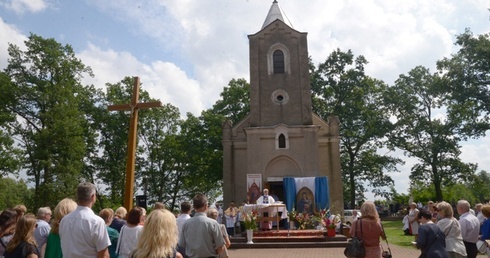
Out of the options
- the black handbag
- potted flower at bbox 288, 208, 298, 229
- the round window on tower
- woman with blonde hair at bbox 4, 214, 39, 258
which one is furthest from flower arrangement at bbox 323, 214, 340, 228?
woman with blonde hair at bbox 4, 214, 39, 258

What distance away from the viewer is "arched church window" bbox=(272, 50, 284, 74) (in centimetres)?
2792

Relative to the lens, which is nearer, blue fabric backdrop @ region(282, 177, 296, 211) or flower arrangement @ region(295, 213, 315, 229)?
flower arrangement @ region(295, 213, 315, 229)

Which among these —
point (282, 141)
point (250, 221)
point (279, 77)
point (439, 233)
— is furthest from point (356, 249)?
point (279, 77)

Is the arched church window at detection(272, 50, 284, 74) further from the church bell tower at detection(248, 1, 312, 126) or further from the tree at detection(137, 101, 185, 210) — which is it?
the tree at detection(137, 101, 185, 210)

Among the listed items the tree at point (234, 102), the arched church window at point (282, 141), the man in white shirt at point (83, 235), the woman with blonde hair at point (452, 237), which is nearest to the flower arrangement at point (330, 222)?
the arched church window at point (282, 141)

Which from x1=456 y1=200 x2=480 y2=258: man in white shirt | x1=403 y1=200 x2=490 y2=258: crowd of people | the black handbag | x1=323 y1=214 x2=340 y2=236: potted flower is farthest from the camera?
x1=323 y1=214 x2=340 y2=236: potted flower

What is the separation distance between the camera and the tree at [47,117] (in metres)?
28.3

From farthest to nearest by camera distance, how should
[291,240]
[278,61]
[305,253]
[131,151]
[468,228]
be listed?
[278,61] → [291,240] → [305,253] → [131,151] → [468,228]

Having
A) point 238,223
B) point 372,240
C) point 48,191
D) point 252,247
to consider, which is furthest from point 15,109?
point 372,240

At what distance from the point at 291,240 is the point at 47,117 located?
20299mm

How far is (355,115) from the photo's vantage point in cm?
3688

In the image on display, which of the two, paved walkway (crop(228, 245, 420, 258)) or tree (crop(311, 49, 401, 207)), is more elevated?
tree (crop(311, 49, 401, 207))

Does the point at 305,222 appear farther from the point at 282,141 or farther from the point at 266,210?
the point at 282,141

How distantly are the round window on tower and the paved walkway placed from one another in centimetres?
1296
